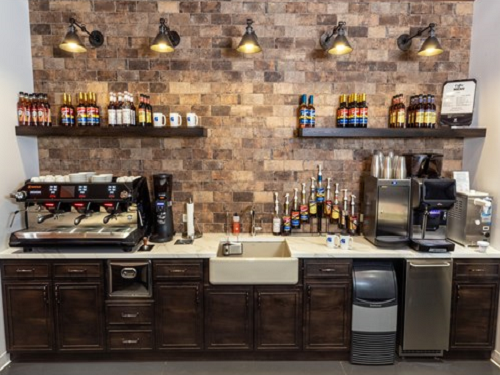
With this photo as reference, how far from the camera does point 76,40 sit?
103 inches

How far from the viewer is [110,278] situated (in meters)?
2.50

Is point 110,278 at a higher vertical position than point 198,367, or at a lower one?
higher

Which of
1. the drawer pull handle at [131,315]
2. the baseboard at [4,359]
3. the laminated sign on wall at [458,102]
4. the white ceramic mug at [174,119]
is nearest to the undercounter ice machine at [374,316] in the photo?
the laminated sign on wall at [458,102]

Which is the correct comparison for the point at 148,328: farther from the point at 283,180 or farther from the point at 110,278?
the point at 283,180

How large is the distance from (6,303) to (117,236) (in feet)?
3.27

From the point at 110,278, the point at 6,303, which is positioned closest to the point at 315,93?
the point at 110,278

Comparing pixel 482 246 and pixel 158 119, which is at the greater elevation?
pixel 158 119

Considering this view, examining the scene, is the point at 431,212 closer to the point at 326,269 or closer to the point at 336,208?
the point at 336,208

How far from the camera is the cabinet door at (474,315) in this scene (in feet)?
8.32

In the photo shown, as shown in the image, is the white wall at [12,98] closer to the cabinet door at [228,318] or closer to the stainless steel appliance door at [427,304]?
the cabinet door at [228,318]

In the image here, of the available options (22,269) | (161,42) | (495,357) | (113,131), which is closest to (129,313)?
(22,269)

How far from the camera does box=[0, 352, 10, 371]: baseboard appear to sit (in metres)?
2.50

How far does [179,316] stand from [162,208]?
0.88 metres

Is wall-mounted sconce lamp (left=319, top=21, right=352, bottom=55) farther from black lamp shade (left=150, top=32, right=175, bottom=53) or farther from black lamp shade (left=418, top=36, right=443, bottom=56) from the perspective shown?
black lamp shade (left=150, top=32, right=175, bottom=53)
